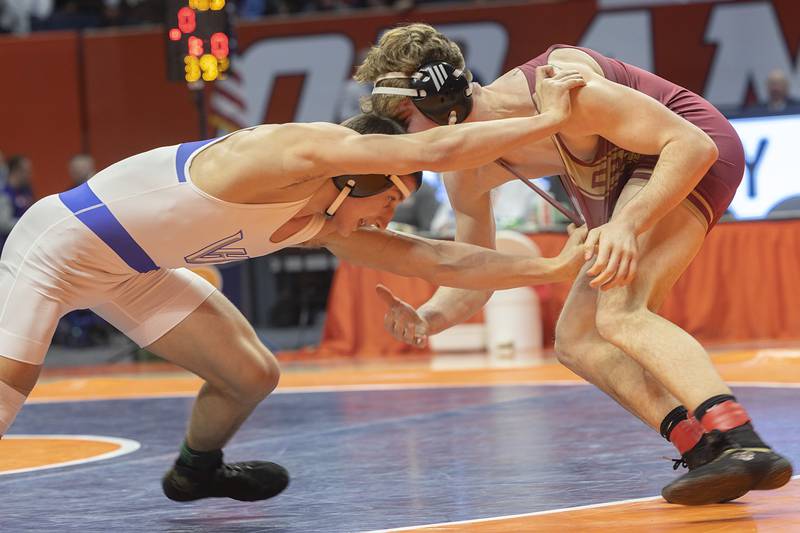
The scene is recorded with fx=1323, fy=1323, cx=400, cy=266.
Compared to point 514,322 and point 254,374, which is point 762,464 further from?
point 514,322

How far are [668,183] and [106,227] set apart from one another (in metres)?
1.49

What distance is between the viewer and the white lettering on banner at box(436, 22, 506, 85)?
514 inches

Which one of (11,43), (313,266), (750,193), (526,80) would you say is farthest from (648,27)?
(526,80)

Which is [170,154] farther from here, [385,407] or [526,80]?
[385,407]

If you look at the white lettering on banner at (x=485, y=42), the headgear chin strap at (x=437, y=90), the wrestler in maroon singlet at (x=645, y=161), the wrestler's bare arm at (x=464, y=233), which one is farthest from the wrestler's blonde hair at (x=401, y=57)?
the white lettering on banner at (x=485, y=42)

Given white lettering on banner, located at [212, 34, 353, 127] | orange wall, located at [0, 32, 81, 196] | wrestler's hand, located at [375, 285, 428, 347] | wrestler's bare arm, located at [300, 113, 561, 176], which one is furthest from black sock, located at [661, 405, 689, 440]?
orange wall, located at [0, 32, 81, 196]

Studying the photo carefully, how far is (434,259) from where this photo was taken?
3879 mm

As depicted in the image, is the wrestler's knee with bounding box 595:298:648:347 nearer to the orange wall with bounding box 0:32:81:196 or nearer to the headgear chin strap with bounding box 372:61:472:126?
the headgear chin strap with bounding box 372:61:472:126

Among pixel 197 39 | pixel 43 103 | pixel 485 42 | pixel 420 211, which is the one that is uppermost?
pixel 197 39

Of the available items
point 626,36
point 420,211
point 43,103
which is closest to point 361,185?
point 420,211

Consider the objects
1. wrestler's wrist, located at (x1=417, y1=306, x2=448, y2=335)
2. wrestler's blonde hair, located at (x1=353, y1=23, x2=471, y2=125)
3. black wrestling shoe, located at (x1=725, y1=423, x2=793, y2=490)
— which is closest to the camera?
black wrestling shoe, located at (x1=725, y1=423, x2=793, y2=490)

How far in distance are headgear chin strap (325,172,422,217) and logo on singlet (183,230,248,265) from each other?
0.27 metres

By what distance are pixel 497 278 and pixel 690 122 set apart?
27.4 inches

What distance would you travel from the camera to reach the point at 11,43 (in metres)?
14.1
